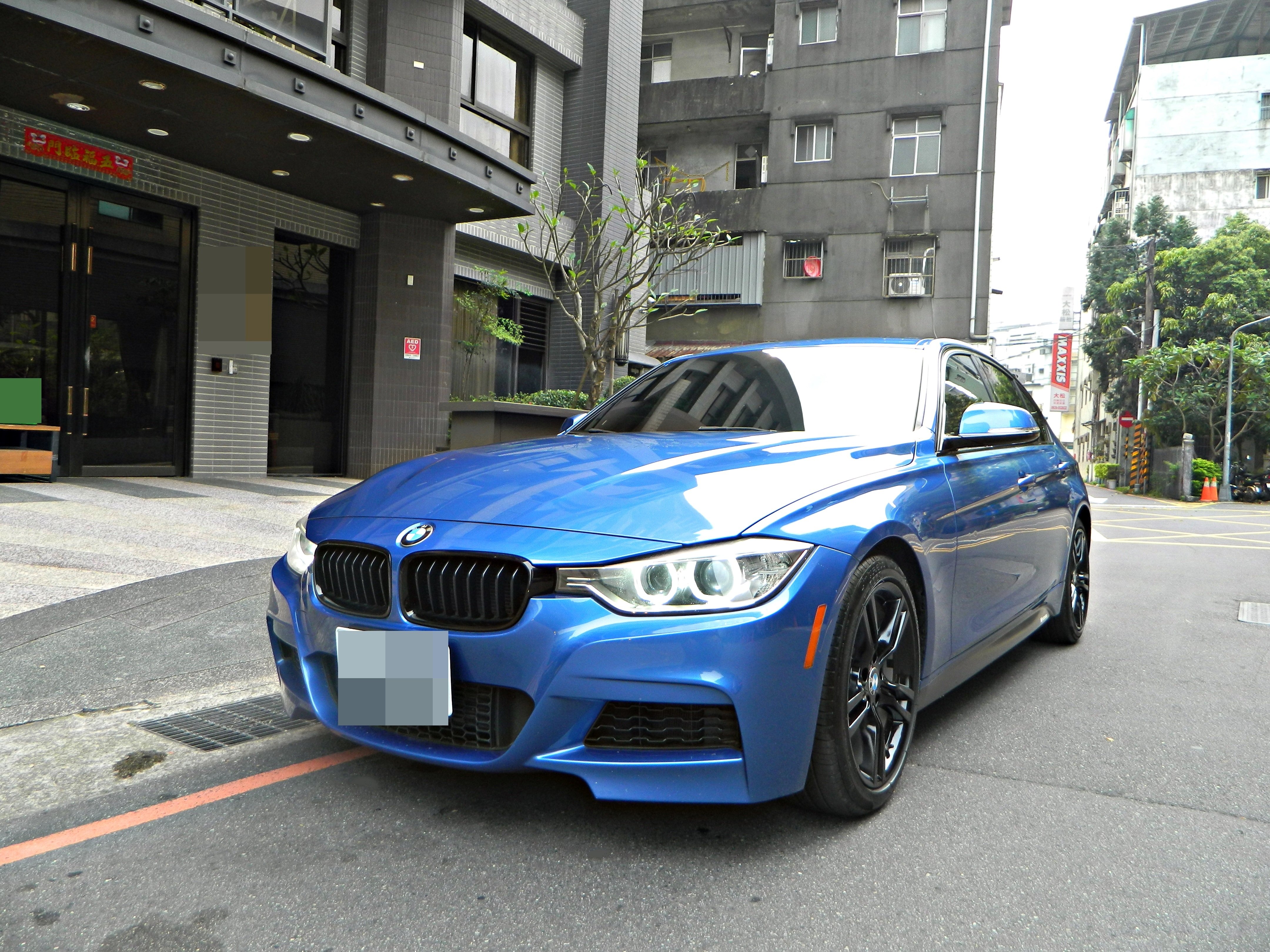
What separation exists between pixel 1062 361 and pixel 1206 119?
13.0 metres

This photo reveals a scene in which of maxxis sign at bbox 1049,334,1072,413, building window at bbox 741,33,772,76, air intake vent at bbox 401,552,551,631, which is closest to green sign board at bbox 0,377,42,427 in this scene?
air intake vent at bbox 401,552,551,631

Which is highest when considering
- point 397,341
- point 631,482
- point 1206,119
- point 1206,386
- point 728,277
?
point 1206,119

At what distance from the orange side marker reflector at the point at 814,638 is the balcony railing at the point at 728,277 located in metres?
23.5

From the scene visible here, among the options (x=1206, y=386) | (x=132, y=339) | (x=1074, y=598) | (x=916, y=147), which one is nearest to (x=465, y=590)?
(x=1074, y=598)

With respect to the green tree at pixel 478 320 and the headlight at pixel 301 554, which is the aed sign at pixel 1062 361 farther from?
the headlight at pixel 301 554

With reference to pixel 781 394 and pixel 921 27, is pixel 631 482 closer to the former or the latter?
pixel 781 394

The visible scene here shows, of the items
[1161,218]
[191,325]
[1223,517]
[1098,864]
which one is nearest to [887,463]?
[1098,864]

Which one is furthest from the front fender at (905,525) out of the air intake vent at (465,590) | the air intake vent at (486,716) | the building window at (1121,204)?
the building window at (1121,204)

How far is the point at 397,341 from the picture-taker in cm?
1330

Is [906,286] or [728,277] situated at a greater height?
[728,277]

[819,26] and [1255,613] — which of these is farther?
[819,26]

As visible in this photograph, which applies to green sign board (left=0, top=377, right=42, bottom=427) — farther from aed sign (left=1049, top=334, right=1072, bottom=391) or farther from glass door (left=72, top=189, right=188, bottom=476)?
aed sign (left=1049, top=334, right=1072, bottom=391)

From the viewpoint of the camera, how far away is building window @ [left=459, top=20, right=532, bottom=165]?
15008mm

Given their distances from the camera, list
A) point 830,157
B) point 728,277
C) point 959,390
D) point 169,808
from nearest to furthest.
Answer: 1. point 169,808
2. point 959,390
3. point 830,157
4. point 728,277
